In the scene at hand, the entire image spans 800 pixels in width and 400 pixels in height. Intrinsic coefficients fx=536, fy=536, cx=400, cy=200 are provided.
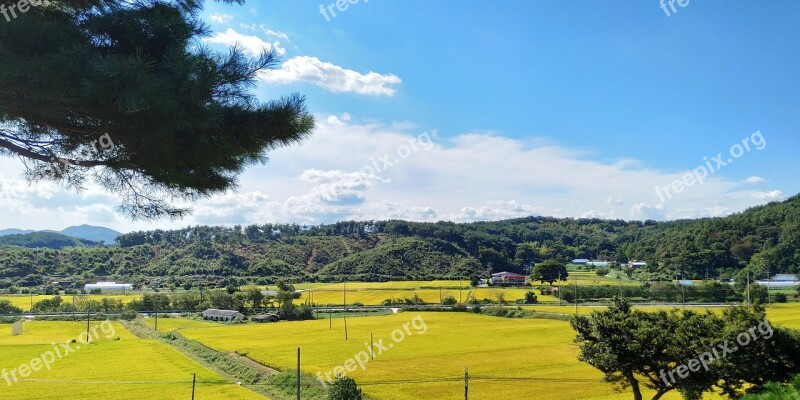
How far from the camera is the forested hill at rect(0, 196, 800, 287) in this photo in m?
93.8

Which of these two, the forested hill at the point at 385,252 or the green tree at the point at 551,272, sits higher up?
the forested hill at the point at 385,252

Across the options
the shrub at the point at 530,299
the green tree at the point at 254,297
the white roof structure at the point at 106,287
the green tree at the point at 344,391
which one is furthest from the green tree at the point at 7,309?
the shrub at the point at 530,299

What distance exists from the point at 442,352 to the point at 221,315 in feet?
119

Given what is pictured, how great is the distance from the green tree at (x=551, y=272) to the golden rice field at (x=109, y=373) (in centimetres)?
7070

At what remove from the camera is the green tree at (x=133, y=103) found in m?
5.61

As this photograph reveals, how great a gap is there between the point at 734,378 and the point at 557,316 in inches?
1525

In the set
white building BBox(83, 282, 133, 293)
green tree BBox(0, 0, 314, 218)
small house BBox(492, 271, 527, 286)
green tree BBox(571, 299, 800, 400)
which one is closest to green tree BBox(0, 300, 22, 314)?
white building BBox(83, 282, 133, 293)

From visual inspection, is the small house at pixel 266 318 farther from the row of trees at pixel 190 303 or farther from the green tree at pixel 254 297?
the green tree at pixel 254 297

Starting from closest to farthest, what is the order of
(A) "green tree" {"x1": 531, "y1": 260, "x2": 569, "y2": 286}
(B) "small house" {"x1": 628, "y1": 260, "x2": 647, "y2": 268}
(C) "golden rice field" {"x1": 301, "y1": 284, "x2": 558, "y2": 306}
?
(C) "golden rice field" {"x1": 301, "y1": 284, "x2": 558, "y2": 306} < (A) "green tree" {"x1": 531, "y1": 260, "x2": 569, "y2": 286} < (B) "small house" {"x1": 628, "y1": 260, "x2": 647, "y2": 268}

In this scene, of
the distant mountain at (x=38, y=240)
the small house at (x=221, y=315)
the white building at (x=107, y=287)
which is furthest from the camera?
the distant mountain at (x=38, y=240)

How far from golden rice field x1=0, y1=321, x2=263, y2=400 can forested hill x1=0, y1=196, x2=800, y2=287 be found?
70.2 metres

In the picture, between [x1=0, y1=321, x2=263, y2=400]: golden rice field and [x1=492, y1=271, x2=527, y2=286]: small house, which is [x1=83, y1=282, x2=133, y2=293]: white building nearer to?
[x1=0, y1=321, x2=263, y2=400]: golden rice field

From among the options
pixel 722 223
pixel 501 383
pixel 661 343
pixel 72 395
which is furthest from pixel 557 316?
pixel 722 223

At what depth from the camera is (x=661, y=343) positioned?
18.4 m
